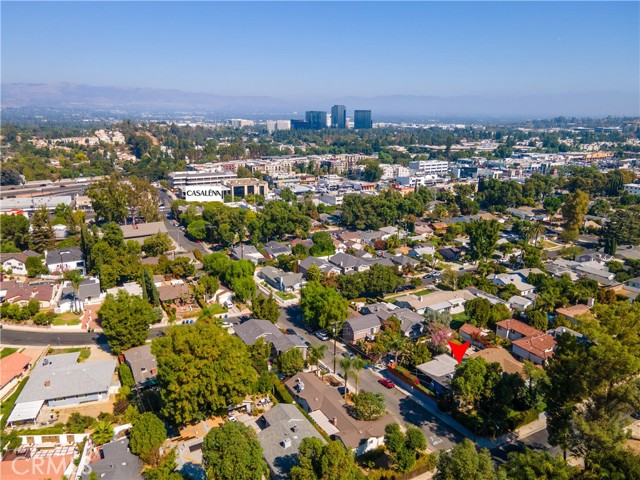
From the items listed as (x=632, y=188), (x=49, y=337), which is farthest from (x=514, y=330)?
(x=632, y=188)

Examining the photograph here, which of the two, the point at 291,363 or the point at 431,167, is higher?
the point at 431,167

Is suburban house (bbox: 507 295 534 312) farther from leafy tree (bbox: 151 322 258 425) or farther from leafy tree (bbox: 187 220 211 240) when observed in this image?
leafy tree (bbox: 187 220 211 240)

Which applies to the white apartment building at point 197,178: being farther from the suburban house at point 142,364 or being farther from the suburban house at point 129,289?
the suburban house at point 142,364

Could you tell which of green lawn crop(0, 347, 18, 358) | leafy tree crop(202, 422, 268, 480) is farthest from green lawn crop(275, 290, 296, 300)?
leafy tree crop(202, 422, 268, 480)

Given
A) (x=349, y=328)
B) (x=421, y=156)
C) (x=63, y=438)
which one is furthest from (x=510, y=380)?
(x=421, y=156)

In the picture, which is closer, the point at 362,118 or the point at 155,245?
the point at 155,245

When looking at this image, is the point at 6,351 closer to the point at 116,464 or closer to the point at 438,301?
the point at 116,464

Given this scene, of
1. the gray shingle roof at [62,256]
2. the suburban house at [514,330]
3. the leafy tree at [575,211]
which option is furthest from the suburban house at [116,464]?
the leafy tree at [575,211]
